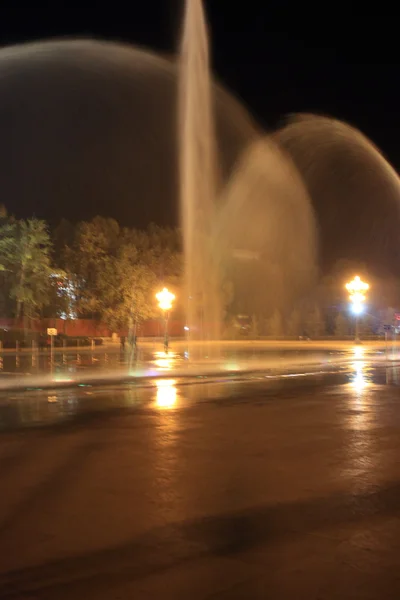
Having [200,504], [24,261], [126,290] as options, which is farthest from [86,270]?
[200,504]

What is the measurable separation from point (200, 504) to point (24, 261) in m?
48.2

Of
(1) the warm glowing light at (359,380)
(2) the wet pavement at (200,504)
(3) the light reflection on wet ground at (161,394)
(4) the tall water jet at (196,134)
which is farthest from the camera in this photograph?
(4) the tall water jet at (196,134)

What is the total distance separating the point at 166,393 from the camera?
62.8 feet

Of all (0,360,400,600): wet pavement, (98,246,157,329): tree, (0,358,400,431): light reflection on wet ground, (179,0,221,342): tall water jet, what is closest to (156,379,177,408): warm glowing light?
(0,358,400,431): light reflection on wet ground

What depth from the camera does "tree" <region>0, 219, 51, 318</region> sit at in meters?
52.7

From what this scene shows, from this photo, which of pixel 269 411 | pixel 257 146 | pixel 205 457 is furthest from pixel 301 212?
pixel 205 457

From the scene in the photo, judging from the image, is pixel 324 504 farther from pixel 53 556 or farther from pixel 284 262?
pixel 284 262

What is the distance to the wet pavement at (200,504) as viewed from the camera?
5035 mm

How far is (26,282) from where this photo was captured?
Result: 5391cm

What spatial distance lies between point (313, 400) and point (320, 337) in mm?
61035

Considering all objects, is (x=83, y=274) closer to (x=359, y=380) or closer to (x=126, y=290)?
(x=126, y=290)

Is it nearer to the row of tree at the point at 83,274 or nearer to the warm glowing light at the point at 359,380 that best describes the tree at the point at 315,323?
the row of tree at the point at 83,274

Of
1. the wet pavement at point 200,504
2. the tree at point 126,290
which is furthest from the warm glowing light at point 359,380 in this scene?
the tree at point 126,290

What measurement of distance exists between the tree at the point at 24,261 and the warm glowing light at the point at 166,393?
3275 centimetres
